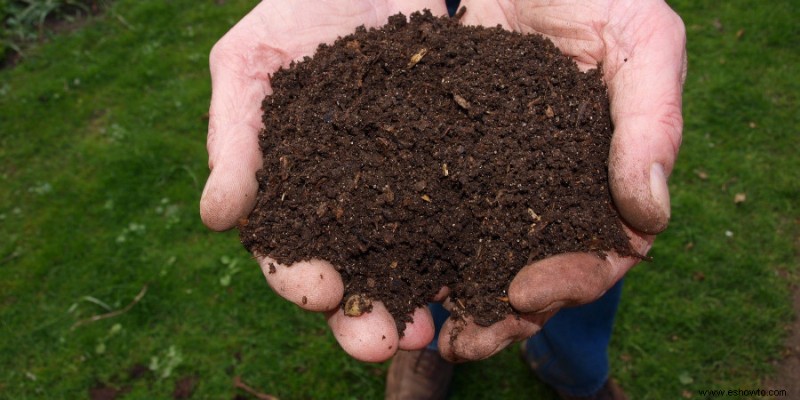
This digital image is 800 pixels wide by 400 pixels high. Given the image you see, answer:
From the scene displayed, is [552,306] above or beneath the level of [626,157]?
beneath

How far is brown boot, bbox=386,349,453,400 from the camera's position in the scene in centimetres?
348

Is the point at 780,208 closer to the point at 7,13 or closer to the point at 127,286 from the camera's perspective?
the point at 127,286

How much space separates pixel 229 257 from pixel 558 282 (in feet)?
9.36

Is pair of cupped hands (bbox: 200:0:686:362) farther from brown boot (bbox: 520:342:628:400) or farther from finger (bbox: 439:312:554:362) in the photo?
brown boot (bbox: 520:342:628:400)

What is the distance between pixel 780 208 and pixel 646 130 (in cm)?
263

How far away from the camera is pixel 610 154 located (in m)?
2.07

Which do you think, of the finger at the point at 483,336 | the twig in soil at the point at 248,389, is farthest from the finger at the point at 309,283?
the twig in soil at the point at 248,389

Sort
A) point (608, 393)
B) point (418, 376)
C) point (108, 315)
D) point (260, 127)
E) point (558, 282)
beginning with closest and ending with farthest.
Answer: point (558, 282) < point (260, 127) < point (608, 393) < point (418, 376) < point (108, 315)

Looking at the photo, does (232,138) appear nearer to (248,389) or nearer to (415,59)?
(415,59)

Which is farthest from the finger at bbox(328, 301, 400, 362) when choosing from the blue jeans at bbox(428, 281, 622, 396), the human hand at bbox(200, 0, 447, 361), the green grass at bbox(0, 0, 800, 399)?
the green grass at bbox(0, 0, 800, 399)

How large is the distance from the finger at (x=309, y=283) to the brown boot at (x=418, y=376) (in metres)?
1.56

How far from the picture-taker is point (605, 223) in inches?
81.4

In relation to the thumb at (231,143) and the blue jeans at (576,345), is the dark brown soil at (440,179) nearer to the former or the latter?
the thumb at (231,143)

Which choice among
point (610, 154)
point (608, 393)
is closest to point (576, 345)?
point (608, 393)
